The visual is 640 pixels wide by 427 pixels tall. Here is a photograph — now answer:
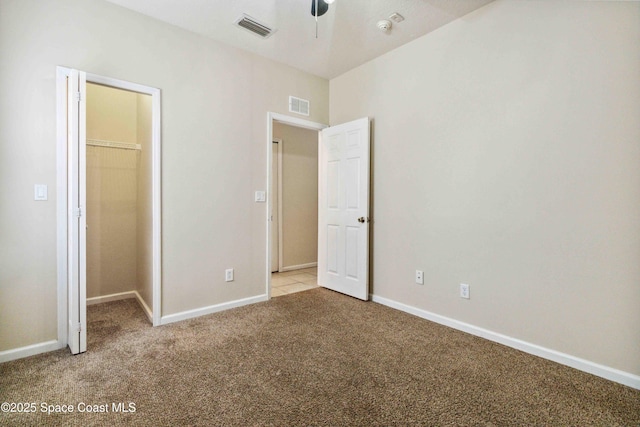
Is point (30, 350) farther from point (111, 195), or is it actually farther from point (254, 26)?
point (254, 26)

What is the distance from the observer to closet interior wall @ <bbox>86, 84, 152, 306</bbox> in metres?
3.34

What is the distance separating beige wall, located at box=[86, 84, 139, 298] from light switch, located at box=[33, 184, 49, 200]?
1.17m

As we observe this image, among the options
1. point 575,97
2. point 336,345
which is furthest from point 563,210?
point 336,345

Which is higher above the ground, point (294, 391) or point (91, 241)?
point (91, 241)

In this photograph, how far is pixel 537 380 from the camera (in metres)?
1.96

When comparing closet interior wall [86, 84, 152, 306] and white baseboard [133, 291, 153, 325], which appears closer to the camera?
white baseboard [133, 291, 153, 325]

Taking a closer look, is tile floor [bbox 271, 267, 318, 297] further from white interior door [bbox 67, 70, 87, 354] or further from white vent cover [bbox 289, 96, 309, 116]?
white vent cover [bbox 289, 96, 309, 116]

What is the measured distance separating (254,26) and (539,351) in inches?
141

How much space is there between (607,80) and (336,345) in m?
2.61

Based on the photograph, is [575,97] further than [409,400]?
Yes

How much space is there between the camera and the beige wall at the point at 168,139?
218cm

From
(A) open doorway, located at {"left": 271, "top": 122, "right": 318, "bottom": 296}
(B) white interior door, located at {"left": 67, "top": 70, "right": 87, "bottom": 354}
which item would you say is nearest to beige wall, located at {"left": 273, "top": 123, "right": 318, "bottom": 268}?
(A) open doorway, located at {"left": 271, "top": 122, "right": 318, "bottom": 296}

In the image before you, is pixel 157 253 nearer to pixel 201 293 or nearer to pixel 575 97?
pixel 201 293

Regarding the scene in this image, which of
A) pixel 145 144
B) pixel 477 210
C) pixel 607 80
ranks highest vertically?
pixel 607 80
